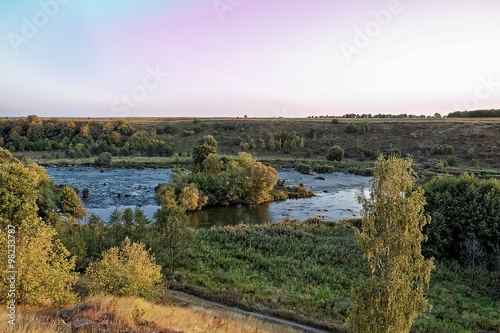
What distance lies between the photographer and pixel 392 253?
32.5 ft

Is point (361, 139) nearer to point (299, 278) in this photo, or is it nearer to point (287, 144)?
point (287, 144)

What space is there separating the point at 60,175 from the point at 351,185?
66679 millimetres

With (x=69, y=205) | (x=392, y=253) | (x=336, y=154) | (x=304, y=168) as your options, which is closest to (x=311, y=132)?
(x=336, y=154)

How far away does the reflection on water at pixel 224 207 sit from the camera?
42.6 meters

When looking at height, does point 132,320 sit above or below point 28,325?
below

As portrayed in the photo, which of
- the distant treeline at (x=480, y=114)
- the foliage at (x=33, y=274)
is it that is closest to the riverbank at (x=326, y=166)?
the foliage at (x=33, y=274)

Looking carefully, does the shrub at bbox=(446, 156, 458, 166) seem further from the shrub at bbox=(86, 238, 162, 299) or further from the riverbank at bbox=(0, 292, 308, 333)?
the shrub at bbox=(86, 238, 162, 299)

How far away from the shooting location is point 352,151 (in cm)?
10419

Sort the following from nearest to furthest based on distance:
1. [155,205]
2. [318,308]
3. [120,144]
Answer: [318,308]
[155,205]
[120,144]

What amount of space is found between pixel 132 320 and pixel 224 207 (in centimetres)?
3681

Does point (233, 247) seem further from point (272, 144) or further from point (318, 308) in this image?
point (272, 144)

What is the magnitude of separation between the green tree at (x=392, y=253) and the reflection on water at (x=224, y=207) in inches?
1206

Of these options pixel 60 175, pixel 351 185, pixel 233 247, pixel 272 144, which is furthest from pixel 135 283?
pixel 272 144

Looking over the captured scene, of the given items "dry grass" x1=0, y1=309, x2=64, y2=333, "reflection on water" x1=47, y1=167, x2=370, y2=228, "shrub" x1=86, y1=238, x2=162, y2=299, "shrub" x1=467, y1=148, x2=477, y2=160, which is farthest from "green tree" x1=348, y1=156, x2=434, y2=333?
"shrub" x1=467, y1=148, x2=477, y2=160
